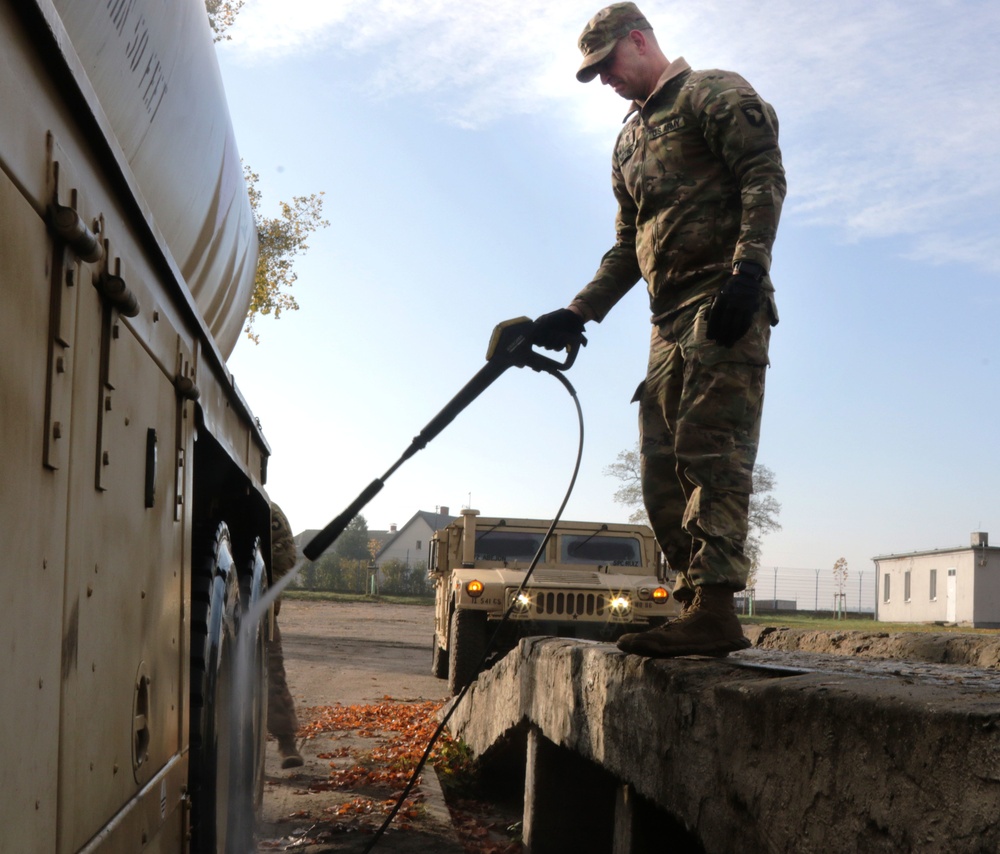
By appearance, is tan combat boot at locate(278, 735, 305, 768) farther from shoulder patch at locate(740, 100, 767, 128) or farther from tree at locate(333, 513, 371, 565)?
tree at locate(333, 513, 371, 565)

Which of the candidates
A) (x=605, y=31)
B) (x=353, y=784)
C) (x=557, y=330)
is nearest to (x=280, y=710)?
(x=353, y=784)

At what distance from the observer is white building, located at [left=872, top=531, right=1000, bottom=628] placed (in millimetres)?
45281

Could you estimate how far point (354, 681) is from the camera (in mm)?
12289

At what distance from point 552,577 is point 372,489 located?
774cm

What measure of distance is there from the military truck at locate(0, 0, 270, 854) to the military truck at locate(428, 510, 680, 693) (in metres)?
7.41

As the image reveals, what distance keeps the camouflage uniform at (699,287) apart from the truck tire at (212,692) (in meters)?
1.27

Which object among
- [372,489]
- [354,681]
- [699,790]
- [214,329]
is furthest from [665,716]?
[354,681]

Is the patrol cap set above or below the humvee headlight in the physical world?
above

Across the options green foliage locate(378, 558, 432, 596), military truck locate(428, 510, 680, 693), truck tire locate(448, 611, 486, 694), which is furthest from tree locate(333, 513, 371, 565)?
Answer: truck tire locate(448, 611, 486, 694)

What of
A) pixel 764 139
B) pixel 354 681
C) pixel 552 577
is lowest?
pixel 354 681

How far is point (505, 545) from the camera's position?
499 inches

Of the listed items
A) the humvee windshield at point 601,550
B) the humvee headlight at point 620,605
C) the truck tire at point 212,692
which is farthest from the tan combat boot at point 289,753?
the humvee windshield at point 601,550

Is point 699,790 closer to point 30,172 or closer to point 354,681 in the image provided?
point 30,172

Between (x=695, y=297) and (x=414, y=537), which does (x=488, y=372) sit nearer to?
(x=695, y=297)
